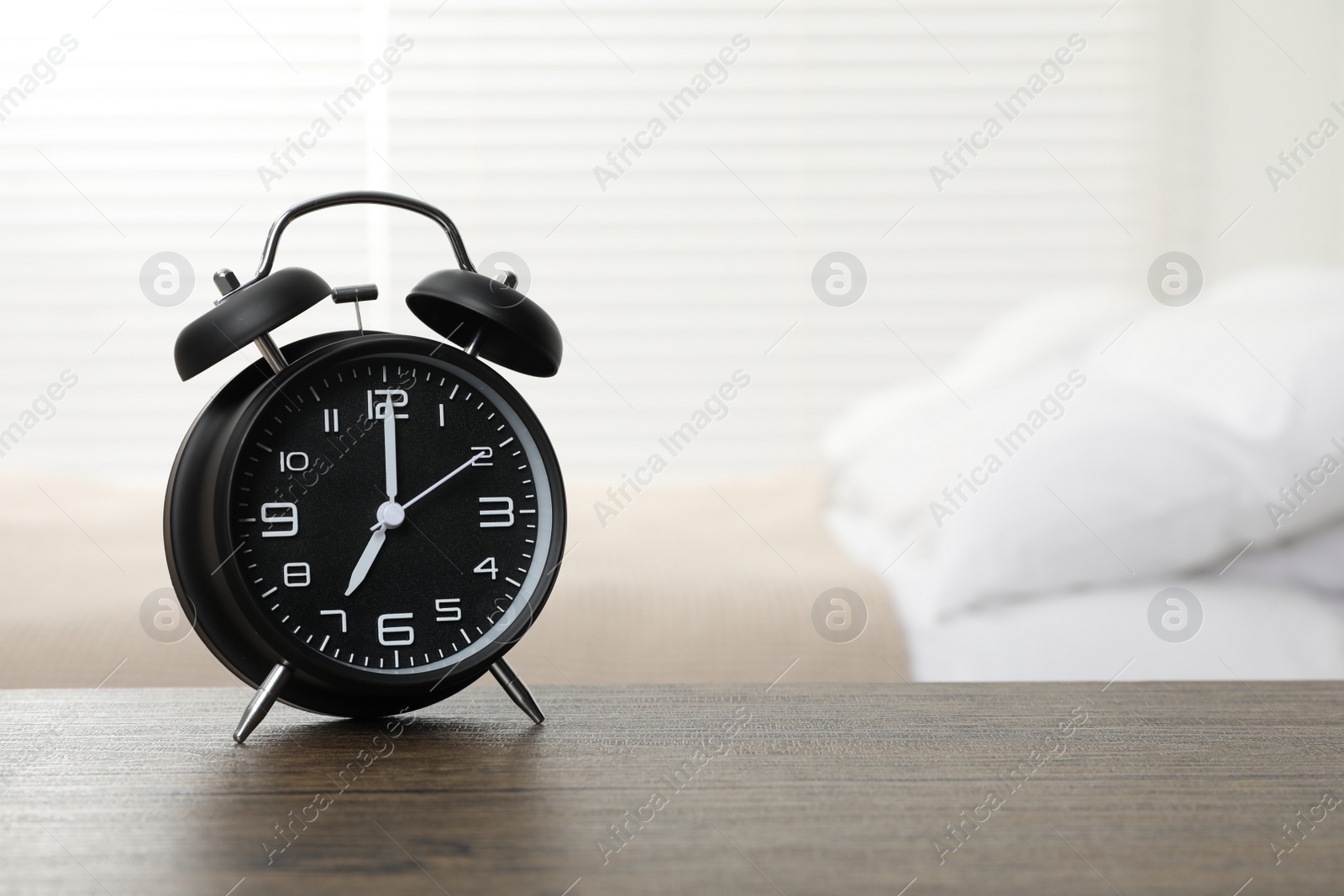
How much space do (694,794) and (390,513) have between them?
268 millimetres

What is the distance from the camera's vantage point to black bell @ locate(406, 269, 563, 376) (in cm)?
69

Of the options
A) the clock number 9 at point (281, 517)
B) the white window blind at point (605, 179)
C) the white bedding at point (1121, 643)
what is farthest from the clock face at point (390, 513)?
the white window blind at point (605, 179)

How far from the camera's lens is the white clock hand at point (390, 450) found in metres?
0.70

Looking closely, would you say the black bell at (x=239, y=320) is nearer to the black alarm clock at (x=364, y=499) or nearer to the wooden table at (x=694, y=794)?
the black alarm clock at (x=364, y=499)

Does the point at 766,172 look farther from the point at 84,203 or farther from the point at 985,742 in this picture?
the point at 985,742

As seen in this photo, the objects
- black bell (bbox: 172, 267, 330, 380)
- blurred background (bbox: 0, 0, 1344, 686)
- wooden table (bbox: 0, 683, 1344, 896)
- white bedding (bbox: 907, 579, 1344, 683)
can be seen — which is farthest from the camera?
blurred background (bbox: 0, 0, 1344, 686)

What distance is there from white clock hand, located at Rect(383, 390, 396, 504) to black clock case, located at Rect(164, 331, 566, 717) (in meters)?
0.04

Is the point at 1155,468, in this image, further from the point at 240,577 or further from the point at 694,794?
the point at 240,577

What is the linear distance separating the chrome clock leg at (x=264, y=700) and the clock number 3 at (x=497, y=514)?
0.15 metres

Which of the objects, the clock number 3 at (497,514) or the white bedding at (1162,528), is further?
the white bedding at (1162,528)

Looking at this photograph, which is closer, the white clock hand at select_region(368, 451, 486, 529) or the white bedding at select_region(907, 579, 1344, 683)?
the white clock hand at select_region(368, 451, 486, 529)

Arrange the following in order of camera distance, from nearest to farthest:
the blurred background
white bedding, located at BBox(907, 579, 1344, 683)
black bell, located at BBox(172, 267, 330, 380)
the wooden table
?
the wooden table, black bell, located at BBox(172, 267, 330, 380), white bedding, located at BBox(907, 579, 1344, 683), the blurred background

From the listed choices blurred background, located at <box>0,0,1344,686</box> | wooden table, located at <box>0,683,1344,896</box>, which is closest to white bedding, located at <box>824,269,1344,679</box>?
wooden table, located at <box>0,683,1344,896</box>

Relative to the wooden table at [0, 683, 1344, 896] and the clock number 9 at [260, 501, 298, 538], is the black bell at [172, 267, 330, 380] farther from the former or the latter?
the wooden table at [0, 683, 1344, 896]
